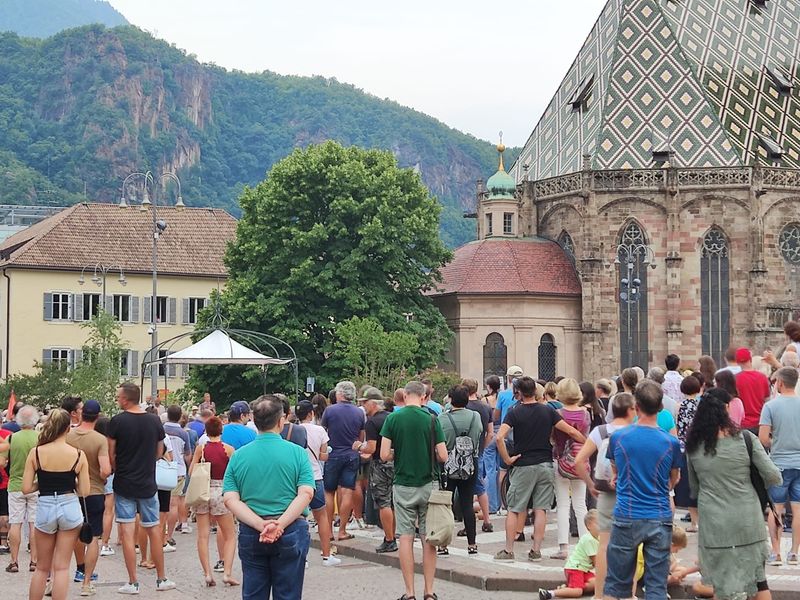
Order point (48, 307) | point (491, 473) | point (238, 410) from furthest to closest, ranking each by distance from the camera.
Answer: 1. point (48, 307)
2. point (491, 473)
3. point (238, 410)

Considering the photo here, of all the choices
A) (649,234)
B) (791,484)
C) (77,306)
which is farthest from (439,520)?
(77,306)

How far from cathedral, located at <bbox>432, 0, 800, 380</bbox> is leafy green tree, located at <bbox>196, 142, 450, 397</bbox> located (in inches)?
300

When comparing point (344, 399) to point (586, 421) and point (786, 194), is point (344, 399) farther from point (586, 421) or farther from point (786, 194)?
point (786, 194)

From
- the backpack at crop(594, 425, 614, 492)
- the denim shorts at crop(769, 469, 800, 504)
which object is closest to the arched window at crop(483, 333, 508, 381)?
the denim shorts at crop(769, 469, 800, 504)

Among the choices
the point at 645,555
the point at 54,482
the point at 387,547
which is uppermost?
the point at 54,482

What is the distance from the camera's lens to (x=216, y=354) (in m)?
26.7

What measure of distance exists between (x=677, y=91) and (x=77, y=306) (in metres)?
26.5

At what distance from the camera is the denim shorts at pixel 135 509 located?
1312 centimetres

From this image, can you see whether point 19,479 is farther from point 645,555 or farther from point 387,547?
point 645,555

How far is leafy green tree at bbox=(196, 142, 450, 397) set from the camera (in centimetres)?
4475

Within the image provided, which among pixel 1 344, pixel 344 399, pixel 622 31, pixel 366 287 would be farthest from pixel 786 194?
pixel 344 399

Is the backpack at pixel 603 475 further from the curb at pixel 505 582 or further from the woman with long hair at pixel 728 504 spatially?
the curb at pixel 505 582

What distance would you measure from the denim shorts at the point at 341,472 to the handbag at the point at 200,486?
2.75 m

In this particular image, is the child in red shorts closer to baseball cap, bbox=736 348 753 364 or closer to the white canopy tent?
baseball cap, bbox=736 348 753 364
